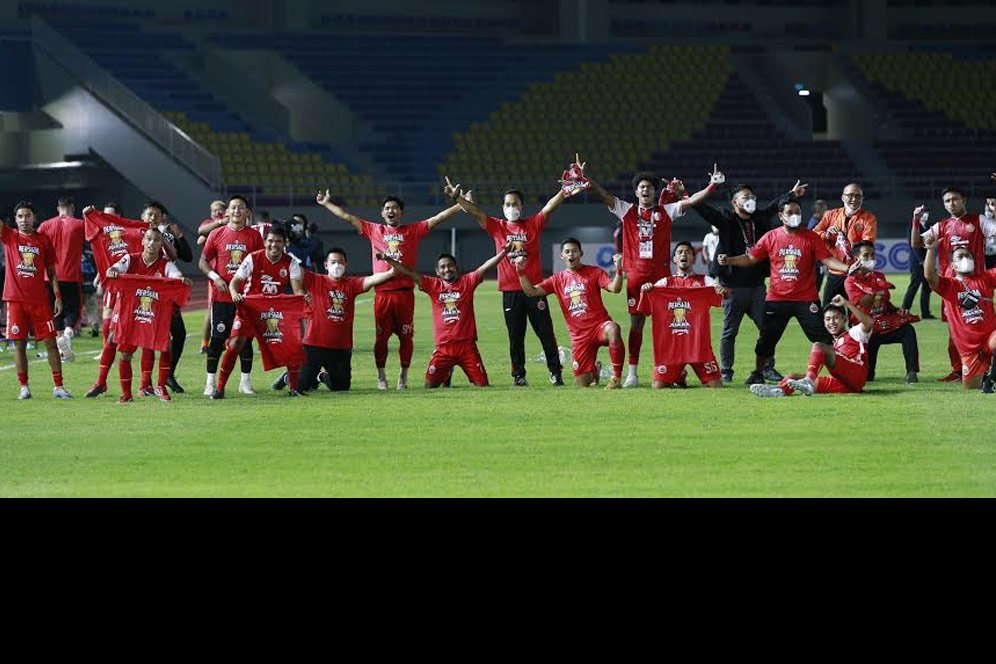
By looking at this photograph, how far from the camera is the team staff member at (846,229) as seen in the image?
60.6 feet

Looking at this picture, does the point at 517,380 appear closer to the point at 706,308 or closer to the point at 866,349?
the point at 706,308

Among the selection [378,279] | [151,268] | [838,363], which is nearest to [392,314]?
[378,279]

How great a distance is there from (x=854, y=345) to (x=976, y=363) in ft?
4.01

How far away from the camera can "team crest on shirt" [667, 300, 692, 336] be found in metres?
16.8

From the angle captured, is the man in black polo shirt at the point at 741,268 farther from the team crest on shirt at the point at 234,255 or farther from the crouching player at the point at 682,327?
the team crest on shirt at the point at 234,255

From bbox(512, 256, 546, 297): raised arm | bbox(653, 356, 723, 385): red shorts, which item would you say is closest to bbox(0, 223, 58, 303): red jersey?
bbox(512, 256, 546, 297): raised arm

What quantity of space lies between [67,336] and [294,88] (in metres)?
30.7

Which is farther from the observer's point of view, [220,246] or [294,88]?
[294,88]

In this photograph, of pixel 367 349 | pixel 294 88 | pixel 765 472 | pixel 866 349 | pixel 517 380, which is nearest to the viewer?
pixel 765 472

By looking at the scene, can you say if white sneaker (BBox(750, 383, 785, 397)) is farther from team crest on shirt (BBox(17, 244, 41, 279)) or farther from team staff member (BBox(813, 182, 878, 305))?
team crest on shirt (BBox(17, 244, 41, 279))

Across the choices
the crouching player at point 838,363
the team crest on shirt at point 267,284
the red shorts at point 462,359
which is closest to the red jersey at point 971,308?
the crouching player at point 838,363
